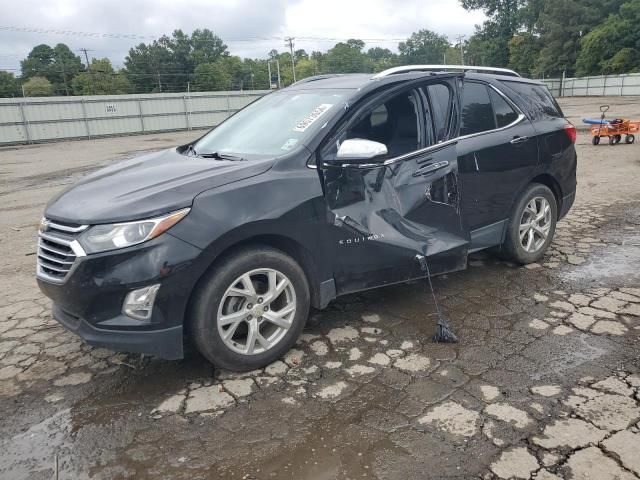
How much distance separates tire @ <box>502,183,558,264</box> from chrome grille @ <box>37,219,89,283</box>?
356 centimetres

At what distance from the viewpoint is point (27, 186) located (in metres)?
11.9

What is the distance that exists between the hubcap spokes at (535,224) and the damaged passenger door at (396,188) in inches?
42.7

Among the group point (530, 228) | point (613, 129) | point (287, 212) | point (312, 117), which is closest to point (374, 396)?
point (287, 212)

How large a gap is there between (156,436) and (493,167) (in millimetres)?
3282

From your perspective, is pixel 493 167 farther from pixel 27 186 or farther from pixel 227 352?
pixel 27 186

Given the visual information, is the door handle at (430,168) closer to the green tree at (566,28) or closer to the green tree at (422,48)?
the green tree at (566,28)

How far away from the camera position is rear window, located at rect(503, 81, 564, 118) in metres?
4.82

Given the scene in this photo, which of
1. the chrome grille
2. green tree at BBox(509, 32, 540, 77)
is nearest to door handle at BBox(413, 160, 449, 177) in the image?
the chrome grille

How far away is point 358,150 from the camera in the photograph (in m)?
3.34

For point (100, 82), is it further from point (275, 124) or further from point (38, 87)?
point (275, 124)

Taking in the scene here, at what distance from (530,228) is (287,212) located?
276 centimetres

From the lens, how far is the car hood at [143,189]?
2.87 m

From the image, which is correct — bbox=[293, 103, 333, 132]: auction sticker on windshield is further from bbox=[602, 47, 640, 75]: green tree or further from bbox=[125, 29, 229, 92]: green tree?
bbox=[125, 29, 229, 92]: green tree

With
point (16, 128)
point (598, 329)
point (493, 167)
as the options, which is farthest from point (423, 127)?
point (16, 128)
